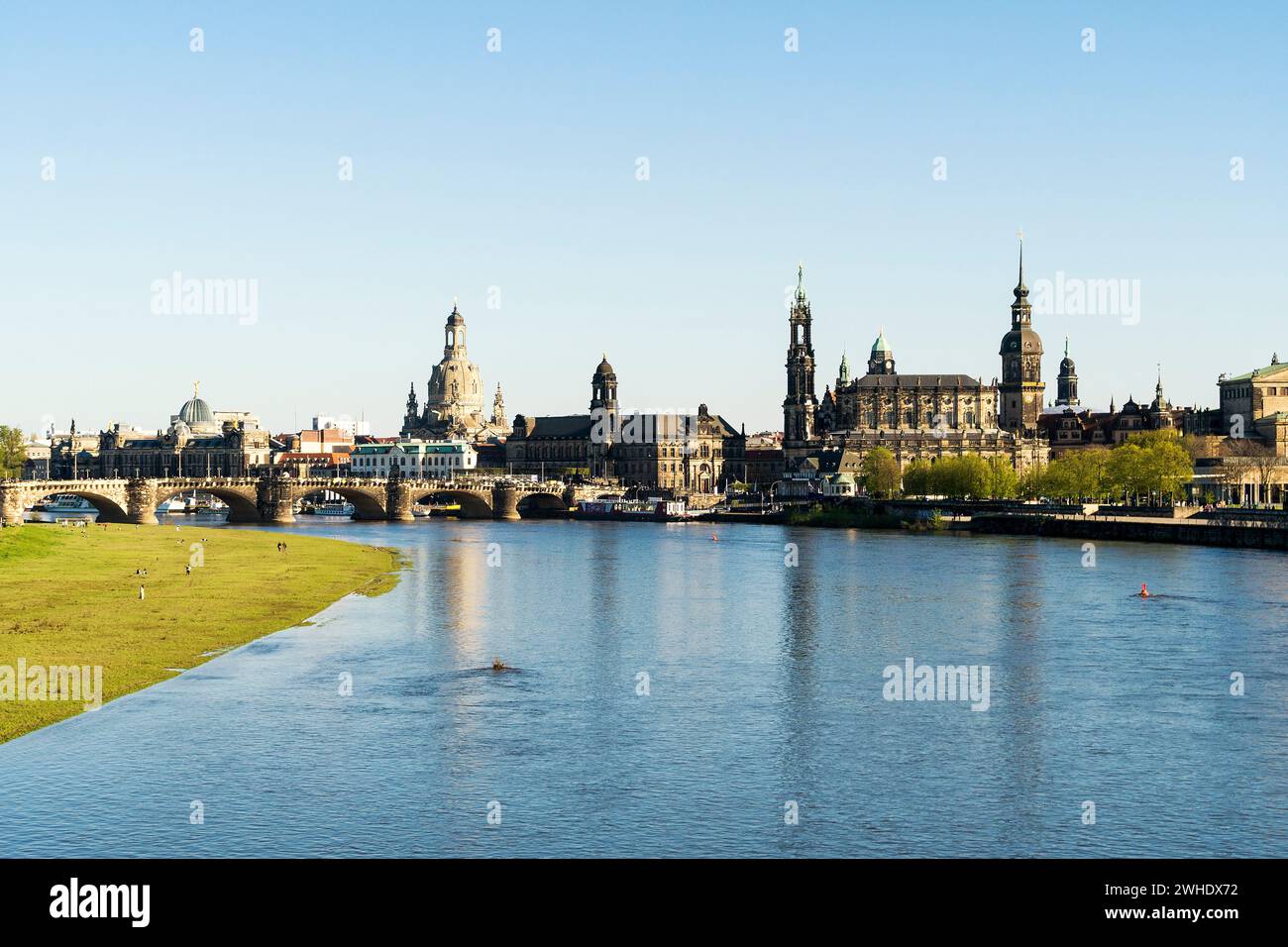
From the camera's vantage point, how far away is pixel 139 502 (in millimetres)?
155125

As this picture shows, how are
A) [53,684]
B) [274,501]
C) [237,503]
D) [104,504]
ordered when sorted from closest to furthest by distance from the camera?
1. [53,684]
2. [104,504]
3. [274,501]
4. [237,503]

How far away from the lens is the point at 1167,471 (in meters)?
140

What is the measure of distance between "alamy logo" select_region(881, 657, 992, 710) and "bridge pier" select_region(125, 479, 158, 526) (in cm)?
12133

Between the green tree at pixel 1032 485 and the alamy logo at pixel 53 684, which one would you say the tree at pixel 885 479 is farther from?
the alamy logo at pixel 53 684

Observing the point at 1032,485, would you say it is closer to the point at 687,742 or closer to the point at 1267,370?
the point at 1267,370

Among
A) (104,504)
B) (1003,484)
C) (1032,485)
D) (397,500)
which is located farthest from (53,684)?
(397,500)

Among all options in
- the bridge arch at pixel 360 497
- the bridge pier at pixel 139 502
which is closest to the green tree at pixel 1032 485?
the bridge arch at pixel 360 497

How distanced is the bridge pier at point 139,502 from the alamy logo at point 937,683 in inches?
4777

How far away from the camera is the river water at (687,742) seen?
92.7ft

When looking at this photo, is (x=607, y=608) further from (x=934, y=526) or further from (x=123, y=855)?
(x=934, y=526)
